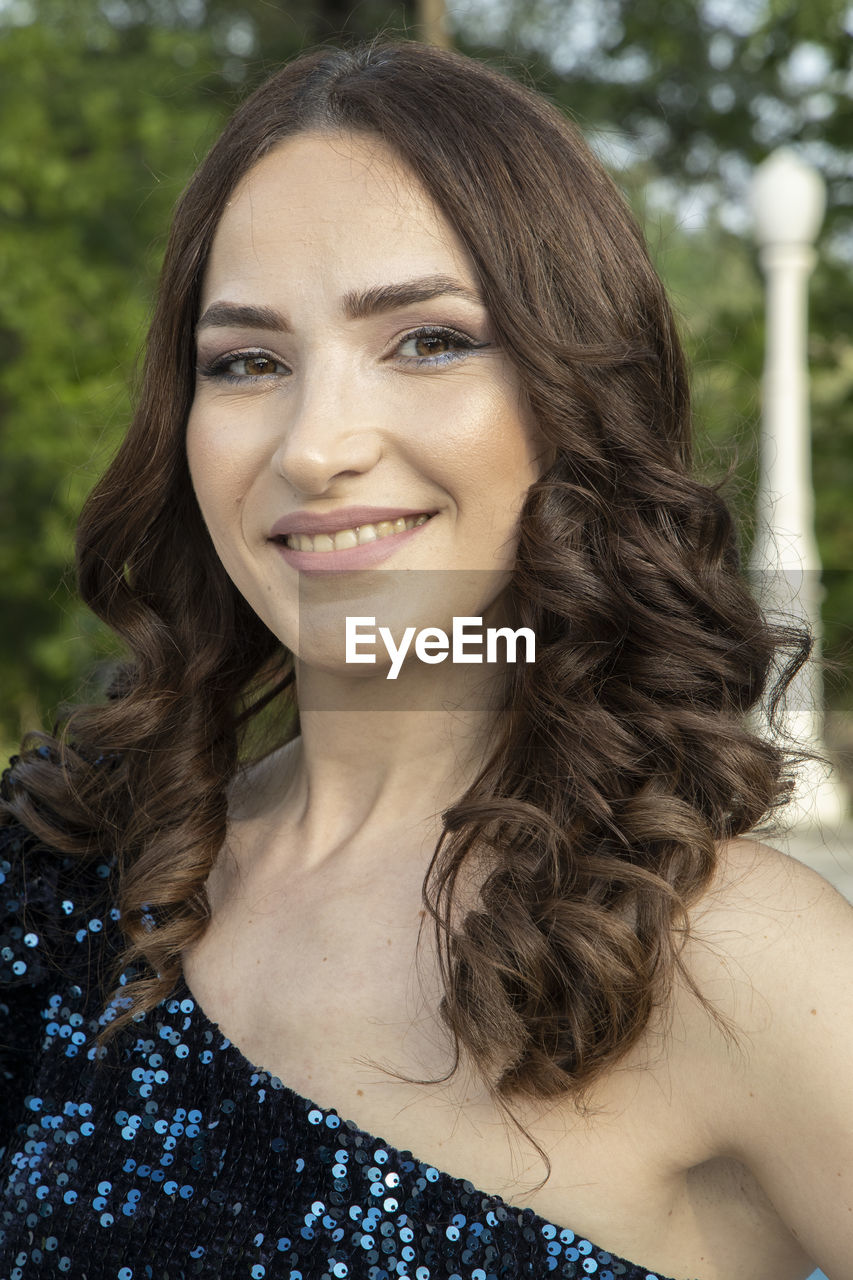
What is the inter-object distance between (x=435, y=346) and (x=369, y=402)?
11 centimetres

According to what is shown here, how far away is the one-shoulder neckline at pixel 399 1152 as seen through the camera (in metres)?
1.52

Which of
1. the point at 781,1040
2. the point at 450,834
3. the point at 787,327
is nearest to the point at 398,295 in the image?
the point at 450,834

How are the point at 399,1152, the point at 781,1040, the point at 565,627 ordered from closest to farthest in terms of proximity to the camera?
the point at 781,1040, the point at 399,1152, the point at 565,627

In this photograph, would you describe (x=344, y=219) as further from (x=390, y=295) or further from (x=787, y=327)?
(x=787, y=327)

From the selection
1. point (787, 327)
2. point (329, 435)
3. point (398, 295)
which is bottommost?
point (787, 327)

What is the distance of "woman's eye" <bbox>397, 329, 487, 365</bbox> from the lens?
1.65 m

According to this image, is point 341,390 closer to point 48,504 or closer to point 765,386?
point 765,386

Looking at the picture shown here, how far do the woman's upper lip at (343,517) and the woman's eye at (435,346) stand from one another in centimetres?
18

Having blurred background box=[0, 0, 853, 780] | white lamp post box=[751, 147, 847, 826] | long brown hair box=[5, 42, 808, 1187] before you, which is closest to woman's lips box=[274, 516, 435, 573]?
long brown hair box=[5, 42, 808, 1187]

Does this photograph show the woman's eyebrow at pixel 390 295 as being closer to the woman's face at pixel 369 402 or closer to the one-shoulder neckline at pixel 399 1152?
the woman's face at pixel 369 402

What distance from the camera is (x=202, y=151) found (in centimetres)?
649

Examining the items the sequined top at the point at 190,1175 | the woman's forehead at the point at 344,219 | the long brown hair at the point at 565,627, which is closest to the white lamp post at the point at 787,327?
the long brown hair at the point at 565,627

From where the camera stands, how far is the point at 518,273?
1.65m

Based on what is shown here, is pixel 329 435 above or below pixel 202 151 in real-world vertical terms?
above
